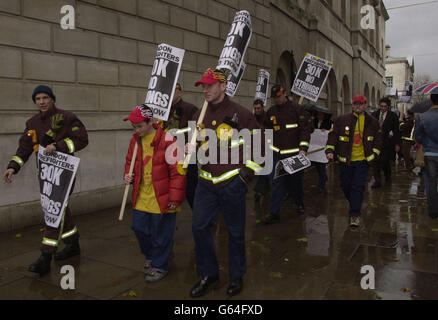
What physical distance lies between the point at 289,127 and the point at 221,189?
3.02 m

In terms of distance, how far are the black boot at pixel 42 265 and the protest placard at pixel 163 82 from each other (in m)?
1.86

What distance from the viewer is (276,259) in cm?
453

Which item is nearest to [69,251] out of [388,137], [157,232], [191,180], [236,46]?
[157,232]

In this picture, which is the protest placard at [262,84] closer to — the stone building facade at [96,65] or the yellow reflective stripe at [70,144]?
the stone building facade at [96,65]

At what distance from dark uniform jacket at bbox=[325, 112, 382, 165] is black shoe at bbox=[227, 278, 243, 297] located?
9.80 ft

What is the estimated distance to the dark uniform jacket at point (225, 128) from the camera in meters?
3.56

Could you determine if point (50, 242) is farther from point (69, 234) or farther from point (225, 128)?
point (225, 128)

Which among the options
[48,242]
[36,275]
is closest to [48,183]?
[48,242]

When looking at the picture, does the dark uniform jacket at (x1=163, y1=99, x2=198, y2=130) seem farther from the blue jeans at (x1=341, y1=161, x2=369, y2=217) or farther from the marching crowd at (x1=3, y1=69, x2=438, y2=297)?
the blue jeans at (x1=341, y1=161, x2=369, y2=217)

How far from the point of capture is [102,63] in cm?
712

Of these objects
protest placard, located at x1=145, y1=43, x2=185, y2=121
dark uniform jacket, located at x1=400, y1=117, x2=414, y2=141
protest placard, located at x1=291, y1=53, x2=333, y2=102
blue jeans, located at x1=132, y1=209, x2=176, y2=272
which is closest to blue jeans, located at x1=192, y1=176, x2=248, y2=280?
blue jeans, located at x1=132, y1=209, x2=176, y2=272

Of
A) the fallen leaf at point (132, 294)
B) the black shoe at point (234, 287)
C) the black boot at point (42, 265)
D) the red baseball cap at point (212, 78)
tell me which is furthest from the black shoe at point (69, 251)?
the red baseball cap at point (212, 78)

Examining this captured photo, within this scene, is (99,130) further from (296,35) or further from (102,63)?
(296,35)

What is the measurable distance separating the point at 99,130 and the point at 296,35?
35.2 feet
